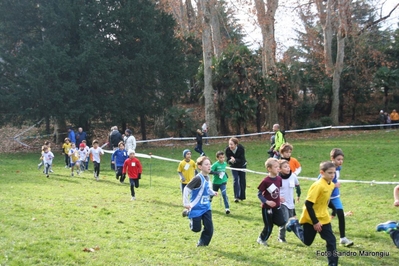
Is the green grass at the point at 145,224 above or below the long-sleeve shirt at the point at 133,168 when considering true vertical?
below

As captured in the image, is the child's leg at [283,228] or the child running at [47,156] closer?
the child's leg at [283,228]

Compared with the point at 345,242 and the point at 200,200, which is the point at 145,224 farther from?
the point at 345,242

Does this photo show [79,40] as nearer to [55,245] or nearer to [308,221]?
[55,245]

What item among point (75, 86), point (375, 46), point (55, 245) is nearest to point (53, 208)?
point (55, 245)

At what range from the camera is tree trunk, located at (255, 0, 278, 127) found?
32250 mm

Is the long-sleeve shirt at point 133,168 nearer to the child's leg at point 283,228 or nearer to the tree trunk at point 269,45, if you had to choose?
the child's leg at point 283,228

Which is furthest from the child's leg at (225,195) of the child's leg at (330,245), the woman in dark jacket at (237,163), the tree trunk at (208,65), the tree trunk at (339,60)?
the tree trunk at (339,60)

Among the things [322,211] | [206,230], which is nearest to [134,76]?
[206,230]

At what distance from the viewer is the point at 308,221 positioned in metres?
7.15

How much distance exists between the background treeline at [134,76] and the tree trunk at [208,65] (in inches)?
49.6

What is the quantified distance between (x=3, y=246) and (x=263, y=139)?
27.1m

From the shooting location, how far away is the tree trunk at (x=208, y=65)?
32188 millimetres

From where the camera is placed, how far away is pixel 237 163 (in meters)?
13.1

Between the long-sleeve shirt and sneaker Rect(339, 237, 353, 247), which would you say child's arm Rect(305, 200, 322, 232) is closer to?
sneaker Rect(339, 237, 353, 247)
